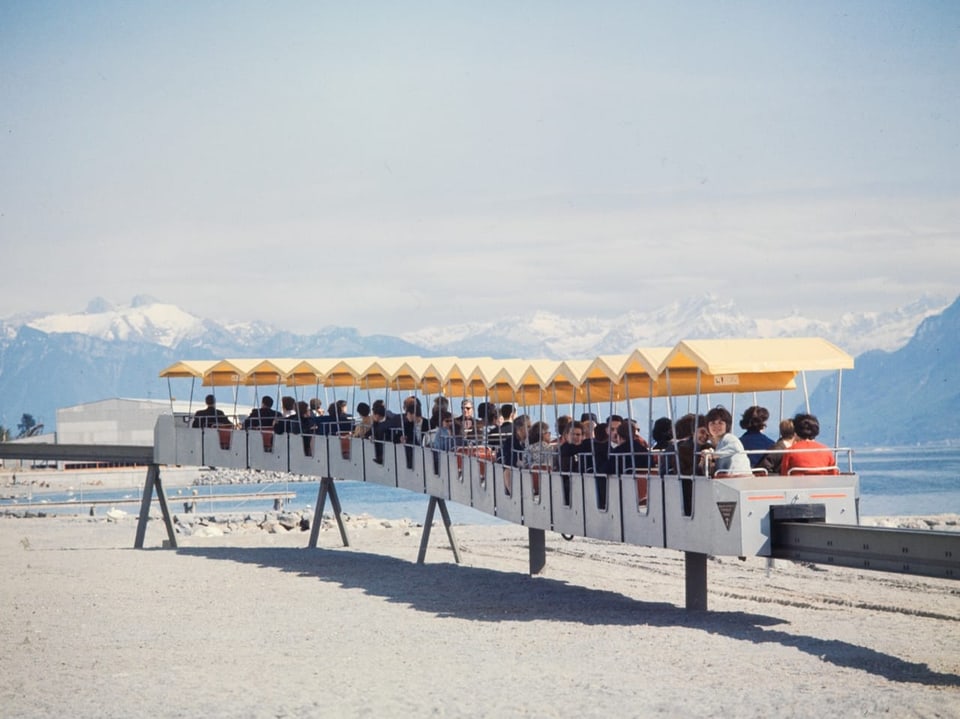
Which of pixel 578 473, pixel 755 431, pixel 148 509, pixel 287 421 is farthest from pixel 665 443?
pixel 148 509

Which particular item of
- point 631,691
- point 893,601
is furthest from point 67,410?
point 631,691

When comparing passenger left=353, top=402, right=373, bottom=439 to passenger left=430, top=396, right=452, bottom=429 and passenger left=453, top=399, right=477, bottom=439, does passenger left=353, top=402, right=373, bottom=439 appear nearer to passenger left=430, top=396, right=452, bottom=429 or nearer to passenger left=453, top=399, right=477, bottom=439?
passenger left=430, top=396, right=452, bottom=429

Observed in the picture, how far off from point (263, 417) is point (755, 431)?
1876 centimetres

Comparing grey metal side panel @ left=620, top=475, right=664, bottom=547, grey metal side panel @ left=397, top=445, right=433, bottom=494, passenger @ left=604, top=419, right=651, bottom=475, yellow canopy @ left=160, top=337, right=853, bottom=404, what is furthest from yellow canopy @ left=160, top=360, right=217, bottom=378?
grey metal side panel @ left=620, top=475, right=664, bottom=547

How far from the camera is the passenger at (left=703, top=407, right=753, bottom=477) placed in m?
17.9

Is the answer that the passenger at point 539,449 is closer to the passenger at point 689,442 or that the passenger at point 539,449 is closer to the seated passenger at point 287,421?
the passenger at point 689,442

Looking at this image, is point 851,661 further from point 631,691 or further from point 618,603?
point 618,603

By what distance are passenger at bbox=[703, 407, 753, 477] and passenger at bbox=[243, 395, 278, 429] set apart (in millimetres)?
18501

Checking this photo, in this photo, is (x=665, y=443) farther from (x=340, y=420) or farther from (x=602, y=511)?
(x=340, y=420)

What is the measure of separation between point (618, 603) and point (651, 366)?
188 inches

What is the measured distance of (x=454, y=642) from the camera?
1792 cm

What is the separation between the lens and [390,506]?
349ft

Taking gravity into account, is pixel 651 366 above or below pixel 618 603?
above

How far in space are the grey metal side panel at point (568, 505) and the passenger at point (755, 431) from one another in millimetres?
3283
